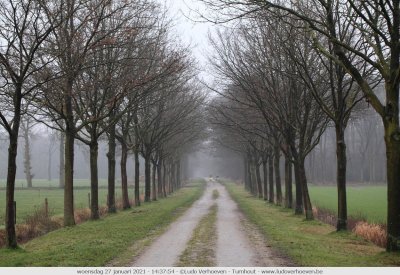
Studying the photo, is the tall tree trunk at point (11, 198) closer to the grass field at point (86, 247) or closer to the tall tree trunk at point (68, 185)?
the grass field at point (86, 247)

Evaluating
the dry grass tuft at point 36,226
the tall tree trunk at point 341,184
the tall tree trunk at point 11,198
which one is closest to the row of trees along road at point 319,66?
the tall tree trunk at point 341,184

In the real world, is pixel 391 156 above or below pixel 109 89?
below

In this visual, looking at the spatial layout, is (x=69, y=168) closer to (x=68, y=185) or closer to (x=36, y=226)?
(x=68, y=185)

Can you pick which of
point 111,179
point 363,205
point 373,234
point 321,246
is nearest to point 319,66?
point 373,234

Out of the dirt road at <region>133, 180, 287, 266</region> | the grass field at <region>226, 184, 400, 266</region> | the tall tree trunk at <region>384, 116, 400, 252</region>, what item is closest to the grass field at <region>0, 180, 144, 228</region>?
the dirt road at <region>133, 180, 287, 266</region>

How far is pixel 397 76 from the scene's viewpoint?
12.0 meters

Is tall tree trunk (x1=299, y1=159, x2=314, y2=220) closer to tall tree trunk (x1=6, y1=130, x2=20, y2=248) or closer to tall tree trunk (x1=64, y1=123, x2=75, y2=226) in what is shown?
tall tree trunk (x1=64, y1=123, x2=75, y2=226)

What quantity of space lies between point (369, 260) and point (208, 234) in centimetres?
684

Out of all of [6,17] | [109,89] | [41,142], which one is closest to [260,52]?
[109,89]

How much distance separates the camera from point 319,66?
2292 cm

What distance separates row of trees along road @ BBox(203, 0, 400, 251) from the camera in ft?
40.1

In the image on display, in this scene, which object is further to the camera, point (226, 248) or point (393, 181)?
point (226, 248)

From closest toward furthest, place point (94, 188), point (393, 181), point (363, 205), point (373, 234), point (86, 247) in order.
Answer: point (393, 181)
point (86, 247)
point (373, 234)
point (94, 188)
point (363, 205)
